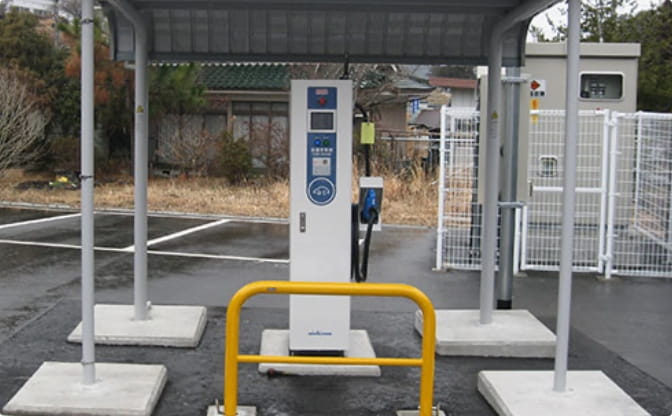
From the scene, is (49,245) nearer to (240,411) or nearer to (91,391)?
(91,391)

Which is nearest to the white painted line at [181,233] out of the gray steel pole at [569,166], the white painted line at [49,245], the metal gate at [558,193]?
the white painted line at [49,245]

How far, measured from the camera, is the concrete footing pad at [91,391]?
4547 mm

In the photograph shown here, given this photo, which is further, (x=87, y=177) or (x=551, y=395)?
(x=551, y=395)

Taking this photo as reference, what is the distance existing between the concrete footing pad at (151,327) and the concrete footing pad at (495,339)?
1.97 meters

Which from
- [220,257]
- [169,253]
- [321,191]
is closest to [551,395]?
[321,191]

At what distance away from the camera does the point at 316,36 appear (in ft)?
21.8

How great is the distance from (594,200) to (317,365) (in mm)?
5339

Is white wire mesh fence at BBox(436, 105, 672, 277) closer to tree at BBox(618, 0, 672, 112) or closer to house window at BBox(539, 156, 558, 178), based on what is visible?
house window at BBox(539, 156, 558, 178)

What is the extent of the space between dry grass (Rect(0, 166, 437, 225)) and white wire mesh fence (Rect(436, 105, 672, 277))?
4.04 metres

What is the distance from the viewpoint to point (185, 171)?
18.7 metres

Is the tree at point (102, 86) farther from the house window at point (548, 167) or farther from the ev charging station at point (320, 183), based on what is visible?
the ev charging station at point (320, 183)

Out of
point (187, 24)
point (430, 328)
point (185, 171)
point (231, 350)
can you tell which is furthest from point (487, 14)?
Answer: point (185, 171)

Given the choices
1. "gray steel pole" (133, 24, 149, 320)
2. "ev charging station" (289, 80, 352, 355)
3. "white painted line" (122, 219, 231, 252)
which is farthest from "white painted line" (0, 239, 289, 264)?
"ev charging station" (289, 80, 352, 355)

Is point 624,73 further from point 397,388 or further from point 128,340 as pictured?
point 128,340
